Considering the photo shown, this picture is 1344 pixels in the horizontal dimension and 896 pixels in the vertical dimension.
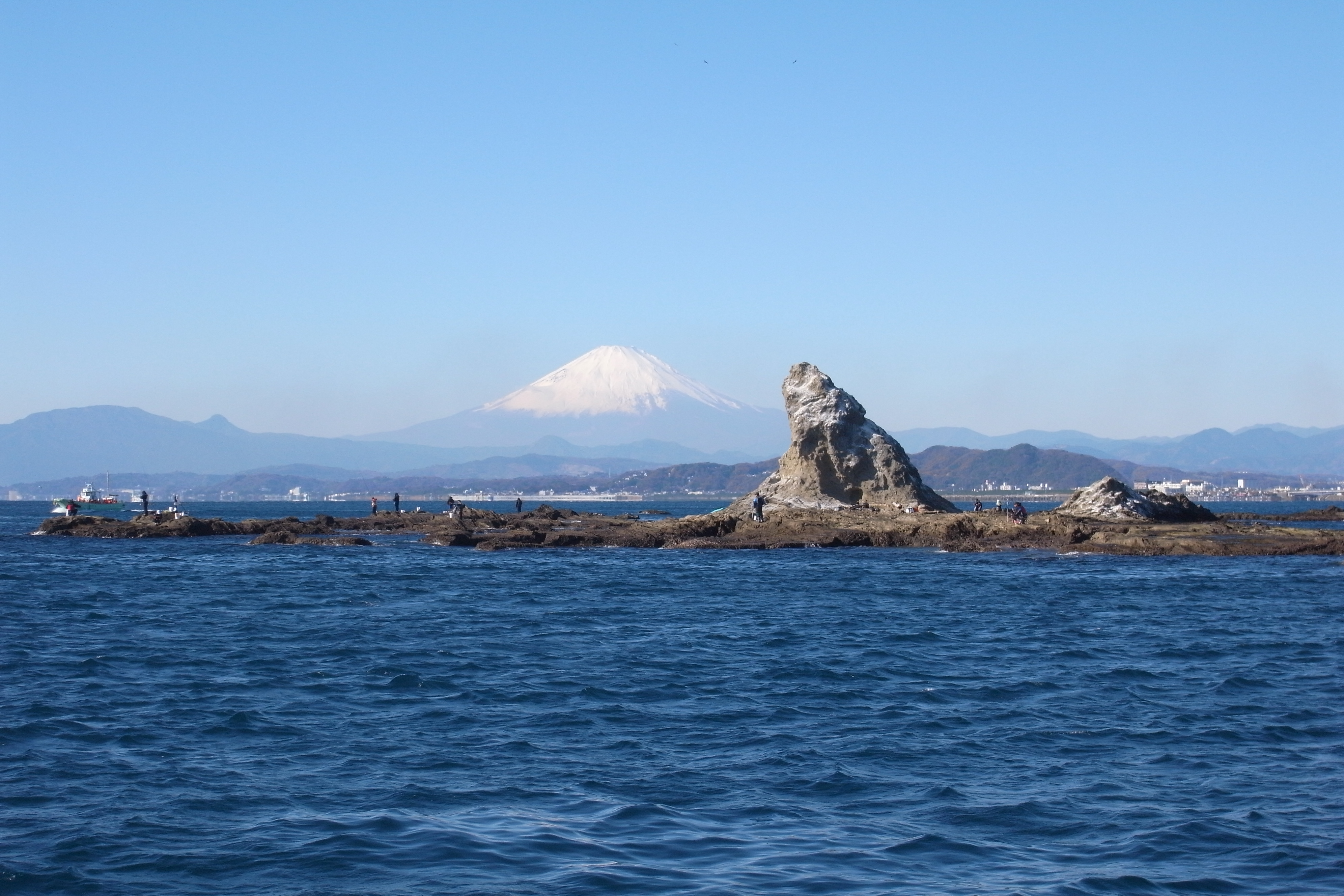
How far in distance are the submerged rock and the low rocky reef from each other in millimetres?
972

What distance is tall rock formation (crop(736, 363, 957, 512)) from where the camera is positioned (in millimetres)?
72625

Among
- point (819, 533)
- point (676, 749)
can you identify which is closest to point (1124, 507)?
point (819, 533)

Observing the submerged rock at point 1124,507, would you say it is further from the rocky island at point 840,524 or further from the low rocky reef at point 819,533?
the low rocky reef at point 819,533

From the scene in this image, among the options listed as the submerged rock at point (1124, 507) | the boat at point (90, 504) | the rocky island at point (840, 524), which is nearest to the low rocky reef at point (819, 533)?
the rocky island at point (840, 524)

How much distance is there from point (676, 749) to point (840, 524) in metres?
47.9

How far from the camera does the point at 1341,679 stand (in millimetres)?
22750

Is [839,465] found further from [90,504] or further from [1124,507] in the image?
[90,504]

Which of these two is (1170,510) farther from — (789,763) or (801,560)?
A: (789,763)

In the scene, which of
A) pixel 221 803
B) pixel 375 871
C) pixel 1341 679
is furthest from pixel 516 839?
pixel 1341 679

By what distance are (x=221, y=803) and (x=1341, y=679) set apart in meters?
18.3

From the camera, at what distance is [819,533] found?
62.5 metres

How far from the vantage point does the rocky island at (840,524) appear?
56.2m

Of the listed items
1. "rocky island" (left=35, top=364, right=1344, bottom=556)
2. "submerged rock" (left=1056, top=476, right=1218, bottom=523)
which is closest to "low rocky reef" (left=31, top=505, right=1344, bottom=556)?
"rocky island" (left=35, top=364, right=1344, bottom=556)

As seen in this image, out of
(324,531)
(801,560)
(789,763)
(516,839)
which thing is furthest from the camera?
(324,531)
